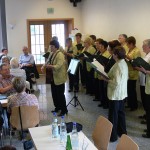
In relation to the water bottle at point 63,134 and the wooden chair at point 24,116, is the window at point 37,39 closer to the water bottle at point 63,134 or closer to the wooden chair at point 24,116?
the wooden chair at point 24,116

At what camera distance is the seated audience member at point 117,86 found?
406 centimetres

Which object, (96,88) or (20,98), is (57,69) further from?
(96,88)

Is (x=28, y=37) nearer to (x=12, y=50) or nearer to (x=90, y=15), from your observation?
(x=12, y=50)

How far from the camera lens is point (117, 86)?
414cm

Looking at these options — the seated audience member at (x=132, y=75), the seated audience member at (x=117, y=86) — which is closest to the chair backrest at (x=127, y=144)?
the seated audience member at (x=117, y=86)

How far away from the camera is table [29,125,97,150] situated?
2.68 metres

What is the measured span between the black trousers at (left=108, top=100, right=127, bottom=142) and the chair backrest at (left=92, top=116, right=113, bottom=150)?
3.76ft

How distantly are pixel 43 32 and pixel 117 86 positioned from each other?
683 cm

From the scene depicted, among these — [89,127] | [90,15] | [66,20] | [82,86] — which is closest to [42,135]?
[89,127]

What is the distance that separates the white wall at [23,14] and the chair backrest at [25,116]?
6.46 meters

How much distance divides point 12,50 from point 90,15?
3068mm

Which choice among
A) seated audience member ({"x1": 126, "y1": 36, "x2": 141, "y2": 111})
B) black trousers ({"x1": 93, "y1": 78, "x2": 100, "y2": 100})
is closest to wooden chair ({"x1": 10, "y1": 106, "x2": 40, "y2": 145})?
seated audience member ({"x1": 126, "y1": 36, "x2": 141, "y2": 111})

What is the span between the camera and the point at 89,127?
199 inches

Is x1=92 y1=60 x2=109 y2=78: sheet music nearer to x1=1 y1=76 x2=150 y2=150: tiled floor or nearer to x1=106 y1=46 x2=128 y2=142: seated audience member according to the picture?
x1=106 y1=46 x2=128 y2=142: seated audience member
